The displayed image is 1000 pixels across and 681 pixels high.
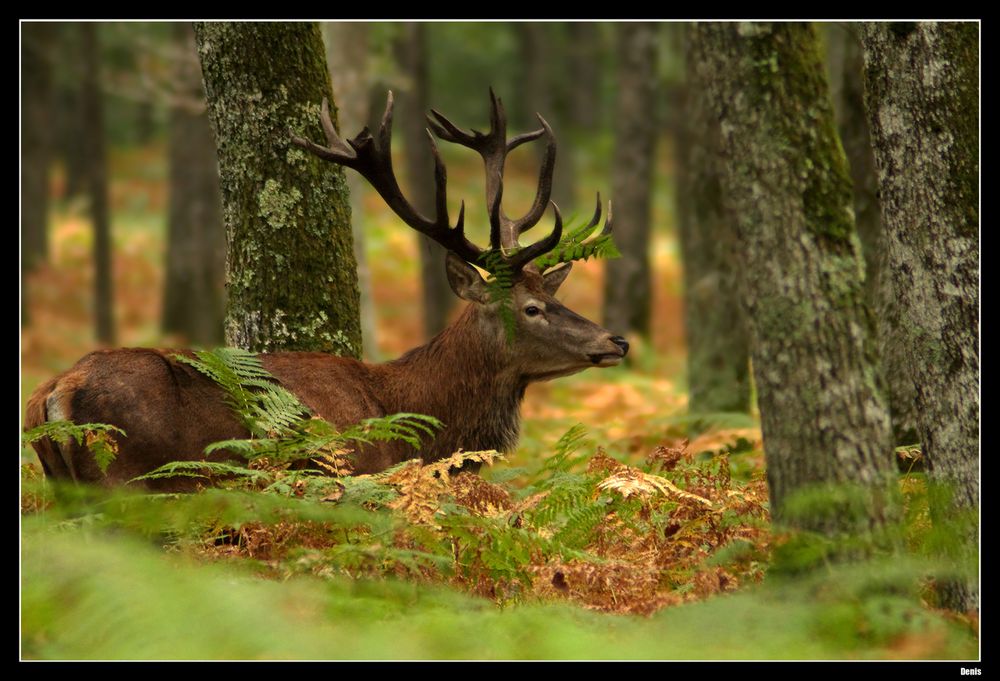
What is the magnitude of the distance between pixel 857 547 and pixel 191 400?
3.66 metres

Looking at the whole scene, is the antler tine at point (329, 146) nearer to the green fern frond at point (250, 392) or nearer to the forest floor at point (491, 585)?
the green fern frond at point (250, 392)

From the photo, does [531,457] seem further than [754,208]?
Yes

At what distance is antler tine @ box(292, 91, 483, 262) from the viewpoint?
23.1 ft

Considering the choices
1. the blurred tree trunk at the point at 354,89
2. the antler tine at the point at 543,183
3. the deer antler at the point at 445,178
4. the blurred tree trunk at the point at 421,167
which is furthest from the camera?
the blurred tree trunk at the point at 421,167

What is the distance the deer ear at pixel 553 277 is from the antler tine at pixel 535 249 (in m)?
0.41

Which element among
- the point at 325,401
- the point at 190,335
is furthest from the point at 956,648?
the point at 190,335

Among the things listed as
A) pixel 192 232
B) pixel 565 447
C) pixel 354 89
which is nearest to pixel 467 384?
pixel 565 447

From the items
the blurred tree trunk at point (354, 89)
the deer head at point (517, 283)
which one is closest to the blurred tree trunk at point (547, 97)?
the blurred tree trunk at point (354, 89)

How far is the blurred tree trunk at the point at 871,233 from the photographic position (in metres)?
7.42

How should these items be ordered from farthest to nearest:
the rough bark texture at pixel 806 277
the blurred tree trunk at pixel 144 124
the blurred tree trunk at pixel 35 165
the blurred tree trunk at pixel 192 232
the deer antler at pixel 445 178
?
the blurred tree trunk at pixel 144 124 → the blurred tree trunk at pixel 35 165 → the blurred tree trunk at pixel 192 232 → the deer antler at pixel 445 178 → the rough bark texture at pixel 806 277

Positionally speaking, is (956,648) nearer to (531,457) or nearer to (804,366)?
(804,366)

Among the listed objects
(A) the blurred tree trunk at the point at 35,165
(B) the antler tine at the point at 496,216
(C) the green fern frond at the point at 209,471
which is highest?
(A) the blurred tree trunk at the point at 35,165
